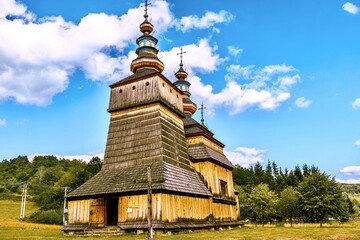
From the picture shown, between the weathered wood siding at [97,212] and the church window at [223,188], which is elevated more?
the church window at [223,188]

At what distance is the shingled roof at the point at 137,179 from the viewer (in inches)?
805

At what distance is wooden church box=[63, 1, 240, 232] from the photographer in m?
20.4

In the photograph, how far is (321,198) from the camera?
30.9 meters

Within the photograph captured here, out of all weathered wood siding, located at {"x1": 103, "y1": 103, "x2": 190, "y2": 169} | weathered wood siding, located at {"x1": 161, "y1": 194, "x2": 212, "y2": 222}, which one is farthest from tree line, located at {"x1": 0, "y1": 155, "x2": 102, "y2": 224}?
weathered wood siding, located at {"x1": 161, "y1": 194, "x2": 212, "y2": 222}

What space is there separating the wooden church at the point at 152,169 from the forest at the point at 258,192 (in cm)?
844

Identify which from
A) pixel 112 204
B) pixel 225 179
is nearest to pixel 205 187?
pixel 225 179

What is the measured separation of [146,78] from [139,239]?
14189 mm

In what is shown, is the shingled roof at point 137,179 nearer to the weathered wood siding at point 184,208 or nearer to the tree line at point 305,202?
the weathered wood siding at point 184,208

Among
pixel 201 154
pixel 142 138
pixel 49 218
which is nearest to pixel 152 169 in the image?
pixel 142 138

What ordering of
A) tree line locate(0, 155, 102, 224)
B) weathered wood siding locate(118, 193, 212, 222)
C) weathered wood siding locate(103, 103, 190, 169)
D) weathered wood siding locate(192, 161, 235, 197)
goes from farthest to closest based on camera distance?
tree line locate(0, 155, 102, 224) < weathered wood siding locate(192, 161, 235, 197) < weathered wood siding locate(103, 103, 190, 169) < weathered wood siding locate(118, 193, 212, 222)

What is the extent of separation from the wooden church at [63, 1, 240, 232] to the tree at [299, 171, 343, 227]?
7.42 m

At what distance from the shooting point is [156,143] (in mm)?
23328

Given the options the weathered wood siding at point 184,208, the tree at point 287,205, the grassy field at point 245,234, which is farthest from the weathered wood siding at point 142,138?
the tree at point 287,205

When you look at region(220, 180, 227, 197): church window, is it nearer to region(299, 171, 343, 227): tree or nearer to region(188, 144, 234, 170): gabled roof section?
region(188, 144, 234, 170): gabled roof section
